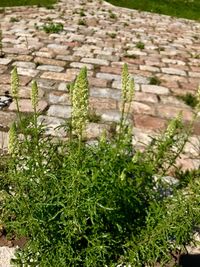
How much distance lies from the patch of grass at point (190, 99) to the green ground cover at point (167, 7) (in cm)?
1144

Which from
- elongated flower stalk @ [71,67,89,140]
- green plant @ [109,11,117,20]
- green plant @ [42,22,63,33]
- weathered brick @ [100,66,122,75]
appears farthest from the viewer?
green plant @ [109,11,117,20]

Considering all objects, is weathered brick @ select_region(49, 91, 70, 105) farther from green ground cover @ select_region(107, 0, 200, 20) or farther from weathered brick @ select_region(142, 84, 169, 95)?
green ground cover @ select_region(107, 0, 200, 20)

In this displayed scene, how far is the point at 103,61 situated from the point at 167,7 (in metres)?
11.8

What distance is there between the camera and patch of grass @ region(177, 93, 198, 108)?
7.54 metres

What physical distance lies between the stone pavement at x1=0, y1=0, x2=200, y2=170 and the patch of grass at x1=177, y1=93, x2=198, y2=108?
0.14m

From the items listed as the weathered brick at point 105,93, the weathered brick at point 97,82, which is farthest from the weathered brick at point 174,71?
the weathered brick at point 105,93

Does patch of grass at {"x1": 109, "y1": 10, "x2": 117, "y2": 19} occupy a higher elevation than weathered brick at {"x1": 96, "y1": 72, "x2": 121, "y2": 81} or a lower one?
lower

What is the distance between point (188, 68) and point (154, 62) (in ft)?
2.82

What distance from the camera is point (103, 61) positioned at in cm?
943

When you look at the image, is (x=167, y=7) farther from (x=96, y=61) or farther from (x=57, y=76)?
(x=57, y=76)

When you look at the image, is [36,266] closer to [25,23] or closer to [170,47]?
[170,47]

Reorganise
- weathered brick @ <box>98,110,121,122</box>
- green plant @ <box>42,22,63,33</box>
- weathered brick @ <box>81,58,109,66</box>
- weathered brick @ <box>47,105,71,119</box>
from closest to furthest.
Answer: weathered brick @ <box>47,105,71,119</box> → weathered brick @ <box>98,110,121,122</box> → weathered brick @ <box>81,58,109,66</box> → green plant @ <box>42,22,63,33</box>

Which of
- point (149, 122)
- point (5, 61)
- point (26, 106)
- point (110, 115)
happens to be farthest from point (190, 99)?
point (5, 61)

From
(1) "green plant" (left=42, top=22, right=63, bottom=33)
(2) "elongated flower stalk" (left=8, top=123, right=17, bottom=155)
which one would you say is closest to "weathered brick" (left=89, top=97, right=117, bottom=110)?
(2) "elongated flower stalk" (left=8, top=123, right=17, bottom=155)
